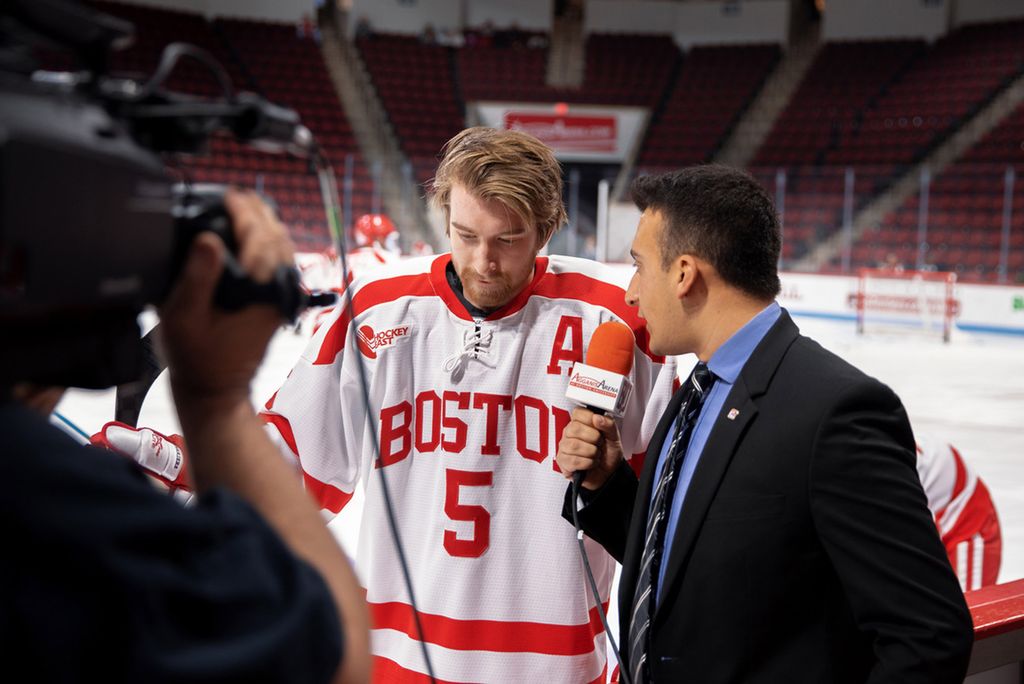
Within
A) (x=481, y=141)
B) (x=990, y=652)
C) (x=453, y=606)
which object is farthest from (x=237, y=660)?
(x=990, y=652)

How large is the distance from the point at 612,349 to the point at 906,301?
1033 centimetres

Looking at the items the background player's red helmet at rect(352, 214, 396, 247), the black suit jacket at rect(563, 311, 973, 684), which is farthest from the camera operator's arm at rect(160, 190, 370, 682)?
the background player's red helmet at rect(352, 214, 396, 247)

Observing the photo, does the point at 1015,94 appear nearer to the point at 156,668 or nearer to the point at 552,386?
the point at 552,386

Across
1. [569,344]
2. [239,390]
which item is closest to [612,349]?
[569,344]

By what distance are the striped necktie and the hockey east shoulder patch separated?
50 centimetres

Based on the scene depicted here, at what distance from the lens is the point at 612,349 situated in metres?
1.37

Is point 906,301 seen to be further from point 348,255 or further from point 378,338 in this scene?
point 378,338

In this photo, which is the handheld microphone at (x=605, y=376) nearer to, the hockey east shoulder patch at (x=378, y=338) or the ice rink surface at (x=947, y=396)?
the hockey east shoulder patch at (x=378, y=338)

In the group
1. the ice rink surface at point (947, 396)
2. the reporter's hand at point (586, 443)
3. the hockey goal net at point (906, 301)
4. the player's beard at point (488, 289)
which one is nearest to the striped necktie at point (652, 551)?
the reporter's hand at point (586, 443)

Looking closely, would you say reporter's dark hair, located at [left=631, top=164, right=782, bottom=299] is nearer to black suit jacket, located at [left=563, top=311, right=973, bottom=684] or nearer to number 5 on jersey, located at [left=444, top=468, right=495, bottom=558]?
black suit jacket, located at [left=563, top=311, right=973, bottom=684]

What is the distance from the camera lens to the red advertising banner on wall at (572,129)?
17.9 metres

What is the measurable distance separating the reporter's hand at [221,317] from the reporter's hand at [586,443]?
0.72 metres

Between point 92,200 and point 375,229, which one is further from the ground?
point 92,200

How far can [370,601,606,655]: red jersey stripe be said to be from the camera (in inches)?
56.6
